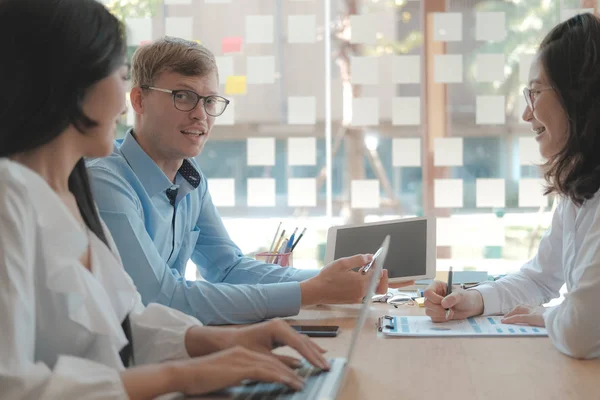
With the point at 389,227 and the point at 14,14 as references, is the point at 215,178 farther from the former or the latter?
the point at 14,14

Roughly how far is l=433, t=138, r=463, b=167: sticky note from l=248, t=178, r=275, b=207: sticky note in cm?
94

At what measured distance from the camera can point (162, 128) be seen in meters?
2.12

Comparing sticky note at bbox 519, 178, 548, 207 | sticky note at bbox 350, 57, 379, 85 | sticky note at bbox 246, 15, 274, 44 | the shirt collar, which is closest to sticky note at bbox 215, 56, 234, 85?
sticky note at bbox 246, 15, 274, 44

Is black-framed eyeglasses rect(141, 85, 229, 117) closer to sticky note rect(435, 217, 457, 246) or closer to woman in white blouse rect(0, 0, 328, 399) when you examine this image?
woman in white blouse rect(0, 0, 328, 399)

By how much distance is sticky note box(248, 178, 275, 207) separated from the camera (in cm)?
400

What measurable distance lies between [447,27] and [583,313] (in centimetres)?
266

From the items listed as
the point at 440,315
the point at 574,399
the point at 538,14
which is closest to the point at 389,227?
the point at 440,315

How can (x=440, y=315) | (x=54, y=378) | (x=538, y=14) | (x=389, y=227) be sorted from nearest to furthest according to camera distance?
(x=54, y=378), (x=440, y=315), (x=389, y=227), (x=538, y=14)

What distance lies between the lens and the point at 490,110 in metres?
3.85

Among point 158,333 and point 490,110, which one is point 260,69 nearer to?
point 490,110

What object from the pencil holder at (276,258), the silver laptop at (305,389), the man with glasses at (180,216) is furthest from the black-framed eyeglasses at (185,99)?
the silver laptop at (305,389)

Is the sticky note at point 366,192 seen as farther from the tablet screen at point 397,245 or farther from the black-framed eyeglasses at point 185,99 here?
the black-framed eyeglasses at point 185,99

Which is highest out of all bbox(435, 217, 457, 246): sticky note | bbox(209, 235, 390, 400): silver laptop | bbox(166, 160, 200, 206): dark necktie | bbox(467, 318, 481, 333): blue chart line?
bbox(166, 160, 200, 206): dark necktie

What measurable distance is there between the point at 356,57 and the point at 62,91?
2.95m
